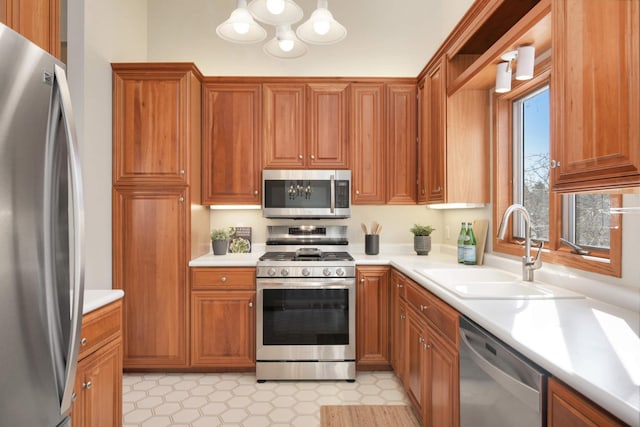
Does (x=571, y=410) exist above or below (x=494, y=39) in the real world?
below

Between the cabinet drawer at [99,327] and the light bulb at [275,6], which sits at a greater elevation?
the light bulb at [275,6]

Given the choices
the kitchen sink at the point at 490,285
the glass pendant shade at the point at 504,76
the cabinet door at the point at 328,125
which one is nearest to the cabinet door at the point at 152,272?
the cabinet door at the point at 328,125

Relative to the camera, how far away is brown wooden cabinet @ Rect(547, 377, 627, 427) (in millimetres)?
768

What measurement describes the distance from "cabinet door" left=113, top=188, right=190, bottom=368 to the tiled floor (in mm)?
209

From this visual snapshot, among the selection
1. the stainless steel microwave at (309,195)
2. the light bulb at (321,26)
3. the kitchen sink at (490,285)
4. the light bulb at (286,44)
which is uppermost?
the light bulb at (286,44)

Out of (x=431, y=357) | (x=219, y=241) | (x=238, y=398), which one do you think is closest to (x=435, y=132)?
(x=431, y=357)

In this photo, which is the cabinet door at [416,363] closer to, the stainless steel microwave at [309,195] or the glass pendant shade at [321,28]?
the stainless steel microwave at [309,195]

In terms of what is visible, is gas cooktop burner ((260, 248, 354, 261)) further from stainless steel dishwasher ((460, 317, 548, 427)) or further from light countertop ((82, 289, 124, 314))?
stainless steel dishwasher ((460, 317, 548, 427))

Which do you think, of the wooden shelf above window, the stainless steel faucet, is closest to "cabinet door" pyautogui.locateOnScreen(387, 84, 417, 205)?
the wooden shelf above window

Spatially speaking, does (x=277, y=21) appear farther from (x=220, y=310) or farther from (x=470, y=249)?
(x=220, y=310)

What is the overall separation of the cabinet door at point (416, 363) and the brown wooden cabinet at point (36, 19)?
2105mm

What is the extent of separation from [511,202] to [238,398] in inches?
88.7

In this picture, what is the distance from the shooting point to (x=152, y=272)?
282 centimetres

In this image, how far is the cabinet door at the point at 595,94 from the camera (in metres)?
1.00
